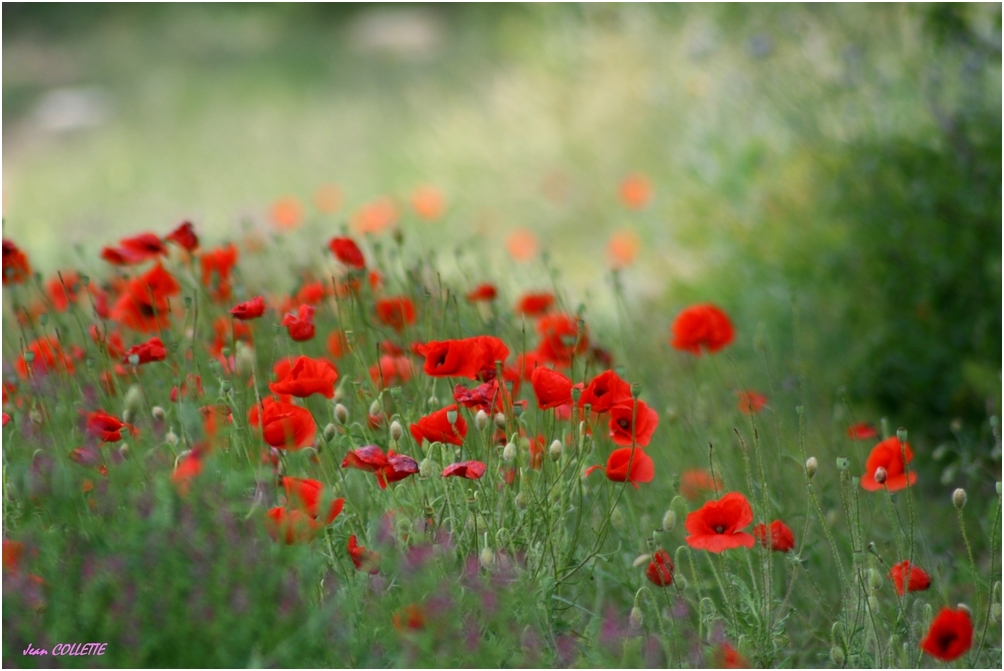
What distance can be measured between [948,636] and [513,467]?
0.69 meters

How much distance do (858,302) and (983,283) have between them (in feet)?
1.18

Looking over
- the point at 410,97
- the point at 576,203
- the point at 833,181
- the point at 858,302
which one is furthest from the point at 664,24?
the point at 410,97

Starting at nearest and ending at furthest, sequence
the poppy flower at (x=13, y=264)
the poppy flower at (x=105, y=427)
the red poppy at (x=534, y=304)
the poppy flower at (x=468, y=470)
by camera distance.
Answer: the poppy flower at (x=468, y=470) → the poppy flower at (x=105, y=427) → the poppy flower at (x=13, y=264) → the red poppy at (x=534, y=304)

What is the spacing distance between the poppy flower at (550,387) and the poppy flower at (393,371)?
0.50 meters

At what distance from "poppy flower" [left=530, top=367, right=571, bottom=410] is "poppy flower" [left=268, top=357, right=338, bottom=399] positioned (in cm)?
30

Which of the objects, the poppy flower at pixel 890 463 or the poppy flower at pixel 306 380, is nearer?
the poppy flower at pixel 306 380

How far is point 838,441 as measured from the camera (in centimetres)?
256

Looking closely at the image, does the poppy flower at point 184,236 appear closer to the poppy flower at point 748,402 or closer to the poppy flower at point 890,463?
the poppy flower at point 748,402

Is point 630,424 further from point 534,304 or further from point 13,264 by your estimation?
point 13,264

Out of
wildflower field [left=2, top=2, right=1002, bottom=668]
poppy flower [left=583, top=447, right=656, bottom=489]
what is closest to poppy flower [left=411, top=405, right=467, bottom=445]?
wildflower field [left=2, top=2, right=1002, bottom=668]

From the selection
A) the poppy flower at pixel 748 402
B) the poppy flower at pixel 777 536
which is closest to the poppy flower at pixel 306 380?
the poppy flower at pixel 777 536

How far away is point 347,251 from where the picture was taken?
199 centimetres

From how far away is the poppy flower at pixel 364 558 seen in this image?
55.5 inches

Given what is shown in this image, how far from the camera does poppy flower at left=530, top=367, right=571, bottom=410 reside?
1.53 m
